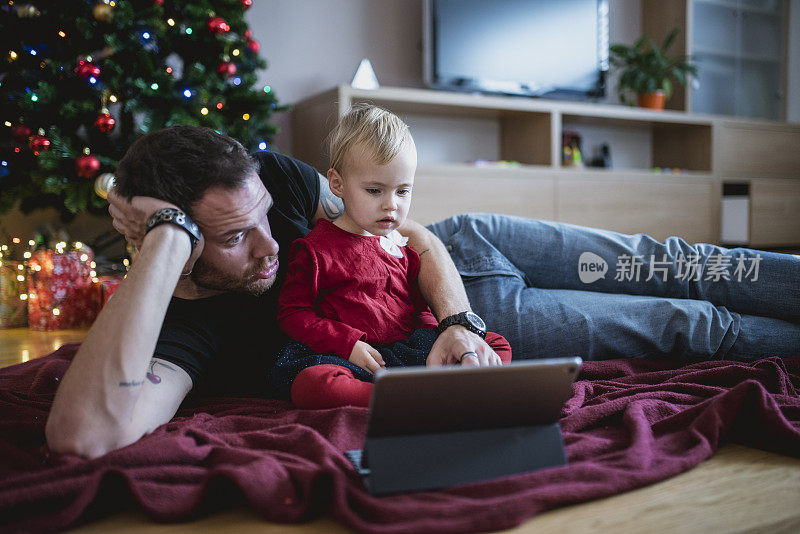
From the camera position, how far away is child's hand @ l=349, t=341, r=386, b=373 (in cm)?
106

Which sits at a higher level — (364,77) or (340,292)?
(364,77)

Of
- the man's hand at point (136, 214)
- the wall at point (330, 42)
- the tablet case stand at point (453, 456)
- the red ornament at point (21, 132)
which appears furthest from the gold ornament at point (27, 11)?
the tablet case stand at point (453, 456)

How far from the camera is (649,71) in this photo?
390 cm

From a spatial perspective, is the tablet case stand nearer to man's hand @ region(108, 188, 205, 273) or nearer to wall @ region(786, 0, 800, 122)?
man's hand @ region(108, 188, 205, 273)

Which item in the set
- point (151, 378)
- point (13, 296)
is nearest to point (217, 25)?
point (13, 296)

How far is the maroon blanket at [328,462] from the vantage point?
72 centimetres

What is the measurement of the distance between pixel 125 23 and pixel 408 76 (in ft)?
5.36

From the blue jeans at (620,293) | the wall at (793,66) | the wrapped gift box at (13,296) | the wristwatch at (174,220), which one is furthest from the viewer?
the wall at (793,66)

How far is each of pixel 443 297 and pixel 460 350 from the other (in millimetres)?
187

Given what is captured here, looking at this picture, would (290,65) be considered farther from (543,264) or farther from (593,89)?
(543,264)

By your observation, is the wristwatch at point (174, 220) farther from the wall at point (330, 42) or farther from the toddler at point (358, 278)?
the wall at point (330, 42)

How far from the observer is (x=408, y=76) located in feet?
11.9

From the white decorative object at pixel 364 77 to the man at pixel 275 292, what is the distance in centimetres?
175

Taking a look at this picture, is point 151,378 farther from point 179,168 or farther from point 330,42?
point 330,42
